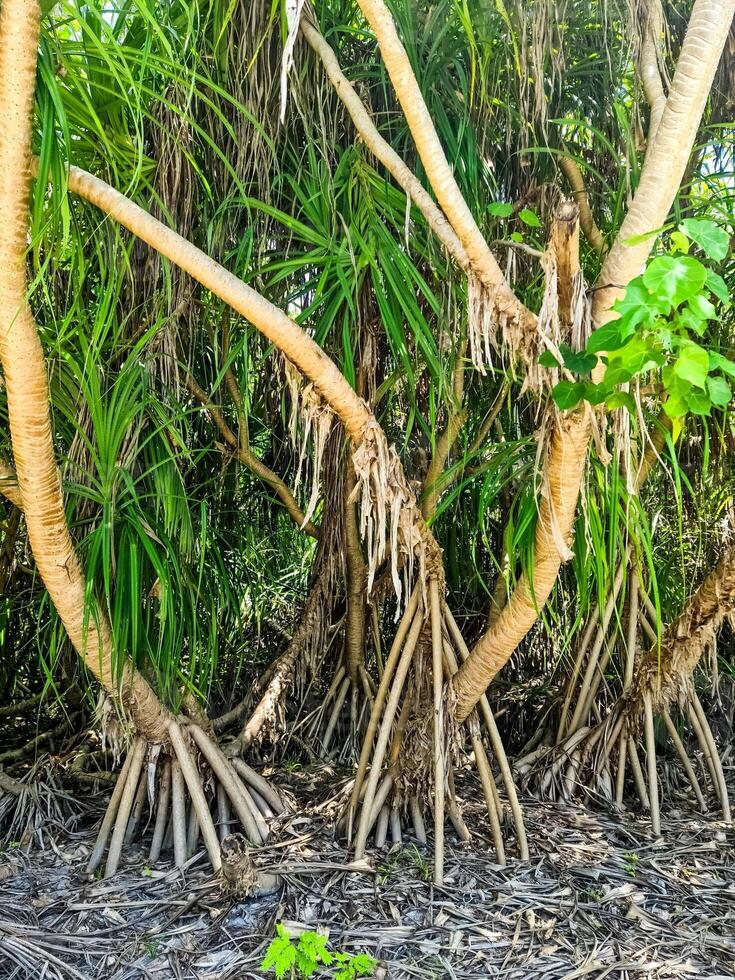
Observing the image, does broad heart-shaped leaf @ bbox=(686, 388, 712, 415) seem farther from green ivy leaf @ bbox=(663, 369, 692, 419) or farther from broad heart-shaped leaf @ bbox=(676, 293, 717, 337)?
broad heart-shaped leaf @ bbox=(676, 293, 717, 337)

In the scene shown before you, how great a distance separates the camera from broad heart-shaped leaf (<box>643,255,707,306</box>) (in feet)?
3.77

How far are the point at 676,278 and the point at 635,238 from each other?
0.17 metres

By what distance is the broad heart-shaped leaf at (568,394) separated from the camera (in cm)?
144

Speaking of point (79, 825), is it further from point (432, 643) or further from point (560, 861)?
point (560, 861)

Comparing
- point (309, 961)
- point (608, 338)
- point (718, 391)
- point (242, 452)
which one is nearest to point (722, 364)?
point (718, 391)

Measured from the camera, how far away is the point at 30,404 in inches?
65.7

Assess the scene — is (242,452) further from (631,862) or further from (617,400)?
(631,862)

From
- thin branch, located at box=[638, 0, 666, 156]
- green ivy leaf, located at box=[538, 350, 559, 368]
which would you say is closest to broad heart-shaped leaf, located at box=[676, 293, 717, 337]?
green ivy leaf, located at box=[538, 350, 559, 368]

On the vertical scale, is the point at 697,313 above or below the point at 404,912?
above

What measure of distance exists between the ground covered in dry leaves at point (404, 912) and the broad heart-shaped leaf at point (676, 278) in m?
1.37

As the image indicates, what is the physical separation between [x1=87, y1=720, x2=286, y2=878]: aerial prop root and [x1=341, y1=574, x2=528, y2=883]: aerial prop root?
0.30 metres

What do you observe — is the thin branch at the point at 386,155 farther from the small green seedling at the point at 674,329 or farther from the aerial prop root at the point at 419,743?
the aerial prop root at the point at 419,743

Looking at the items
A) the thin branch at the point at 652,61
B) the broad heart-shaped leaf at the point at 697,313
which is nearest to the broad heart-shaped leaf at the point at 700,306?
the broad heart-shaped leaf at the point at 697,313

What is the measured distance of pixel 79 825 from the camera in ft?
7.80
